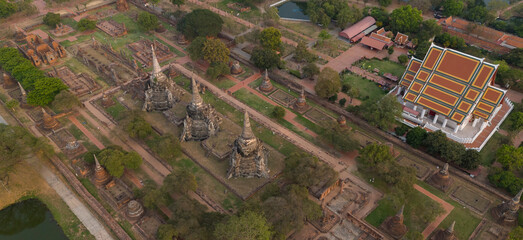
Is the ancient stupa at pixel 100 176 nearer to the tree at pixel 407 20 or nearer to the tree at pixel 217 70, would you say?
the tree at pixel 217 70

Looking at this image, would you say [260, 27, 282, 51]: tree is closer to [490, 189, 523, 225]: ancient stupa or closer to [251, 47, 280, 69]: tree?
[251, 47, 280, 69]: tree

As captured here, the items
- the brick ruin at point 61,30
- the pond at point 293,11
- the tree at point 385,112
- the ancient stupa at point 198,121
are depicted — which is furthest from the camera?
the pond at point 293,11

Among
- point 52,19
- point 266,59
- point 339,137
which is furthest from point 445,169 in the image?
point 52,19

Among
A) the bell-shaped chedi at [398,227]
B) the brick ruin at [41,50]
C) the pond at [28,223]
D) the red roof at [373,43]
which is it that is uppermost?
the red roof at [373,43]

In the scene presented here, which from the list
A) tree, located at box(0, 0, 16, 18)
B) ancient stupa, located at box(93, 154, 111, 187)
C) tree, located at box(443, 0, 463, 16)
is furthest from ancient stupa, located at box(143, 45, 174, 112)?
tree, located at box(443, 0, 463, 16)

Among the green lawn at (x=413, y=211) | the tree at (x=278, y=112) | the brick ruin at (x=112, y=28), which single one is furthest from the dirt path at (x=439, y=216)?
the brick ruin at (x=112, y=28)

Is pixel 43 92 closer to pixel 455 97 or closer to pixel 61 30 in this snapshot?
pixel 61 30

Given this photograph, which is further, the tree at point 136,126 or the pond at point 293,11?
the pond at point 293,11

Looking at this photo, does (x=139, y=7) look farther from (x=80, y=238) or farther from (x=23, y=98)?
(x=80, y=238)
